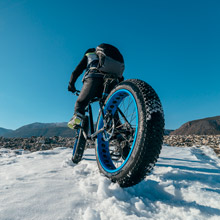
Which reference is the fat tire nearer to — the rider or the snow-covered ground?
the snow-covered ground

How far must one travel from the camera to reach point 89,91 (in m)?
2.58

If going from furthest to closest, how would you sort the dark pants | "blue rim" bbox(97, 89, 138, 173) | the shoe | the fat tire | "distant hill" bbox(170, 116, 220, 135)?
"distant hill" bbox(170, 116, 220, 135), the shoe, the dark pants, "blue rim" bbox(97, 89, 138, 173), the fat tire

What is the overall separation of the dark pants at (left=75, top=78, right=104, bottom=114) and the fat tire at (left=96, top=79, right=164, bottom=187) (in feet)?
3.61

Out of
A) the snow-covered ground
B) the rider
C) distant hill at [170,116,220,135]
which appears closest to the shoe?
the rider

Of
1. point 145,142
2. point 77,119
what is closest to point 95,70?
point 77,119

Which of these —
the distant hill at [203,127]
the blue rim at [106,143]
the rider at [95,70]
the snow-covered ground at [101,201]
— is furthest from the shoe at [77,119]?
the distant hill at [203,127]

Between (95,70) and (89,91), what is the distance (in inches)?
13.9

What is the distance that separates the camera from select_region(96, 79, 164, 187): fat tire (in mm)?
1408

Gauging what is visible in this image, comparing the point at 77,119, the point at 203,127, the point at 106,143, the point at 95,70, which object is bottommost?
the point at 106,143

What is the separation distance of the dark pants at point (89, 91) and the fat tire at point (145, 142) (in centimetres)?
110

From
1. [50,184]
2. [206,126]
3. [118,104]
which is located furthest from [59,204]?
[206,126]

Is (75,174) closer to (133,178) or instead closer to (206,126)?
(133,178)

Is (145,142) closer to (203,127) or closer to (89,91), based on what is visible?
(89,91)

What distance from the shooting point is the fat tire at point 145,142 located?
4.62 ft
